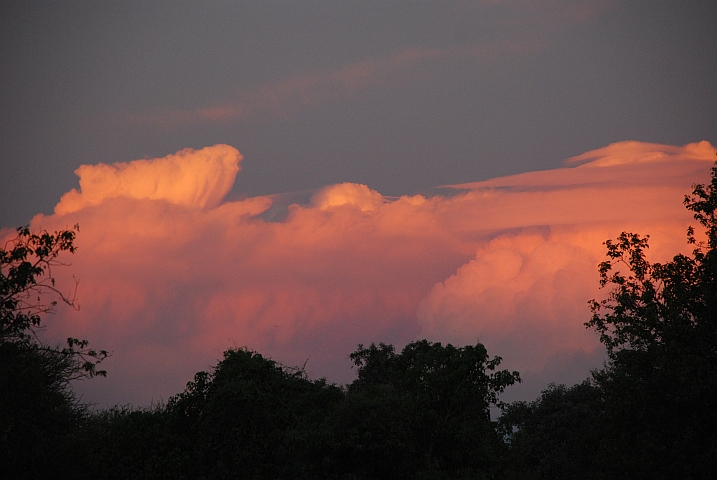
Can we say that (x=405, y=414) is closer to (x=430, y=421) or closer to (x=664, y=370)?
(x=430, y=421)

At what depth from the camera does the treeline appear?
26.0 m

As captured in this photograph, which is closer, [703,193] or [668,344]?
[668,344]

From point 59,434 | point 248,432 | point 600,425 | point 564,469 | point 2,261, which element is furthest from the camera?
point 564,469

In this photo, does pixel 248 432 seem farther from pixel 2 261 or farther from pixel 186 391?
pixel 2 261

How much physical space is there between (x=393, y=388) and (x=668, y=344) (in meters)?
11.1

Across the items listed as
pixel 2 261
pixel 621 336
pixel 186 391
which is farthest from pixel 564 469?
pixel 2 261

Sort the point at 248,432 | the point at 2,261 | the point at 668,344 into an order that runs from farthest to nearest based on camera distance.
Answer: the point at 248,432, the point at 668,344, the point at 2,261

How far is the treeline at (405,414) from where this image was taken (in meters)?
26.0

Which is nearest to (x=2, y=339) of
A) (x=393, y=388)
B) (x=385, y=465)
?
(x=385, y=465)

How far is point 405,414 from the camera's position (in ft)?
95.6

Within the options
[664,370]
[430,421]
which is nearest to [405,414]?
[430,421]

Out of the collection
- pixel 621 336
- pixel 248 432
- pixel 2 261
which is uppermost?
pixel 2 261

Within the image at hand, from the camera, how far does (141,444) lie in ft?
99.0

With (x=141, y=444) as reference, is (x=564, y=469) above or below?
below
